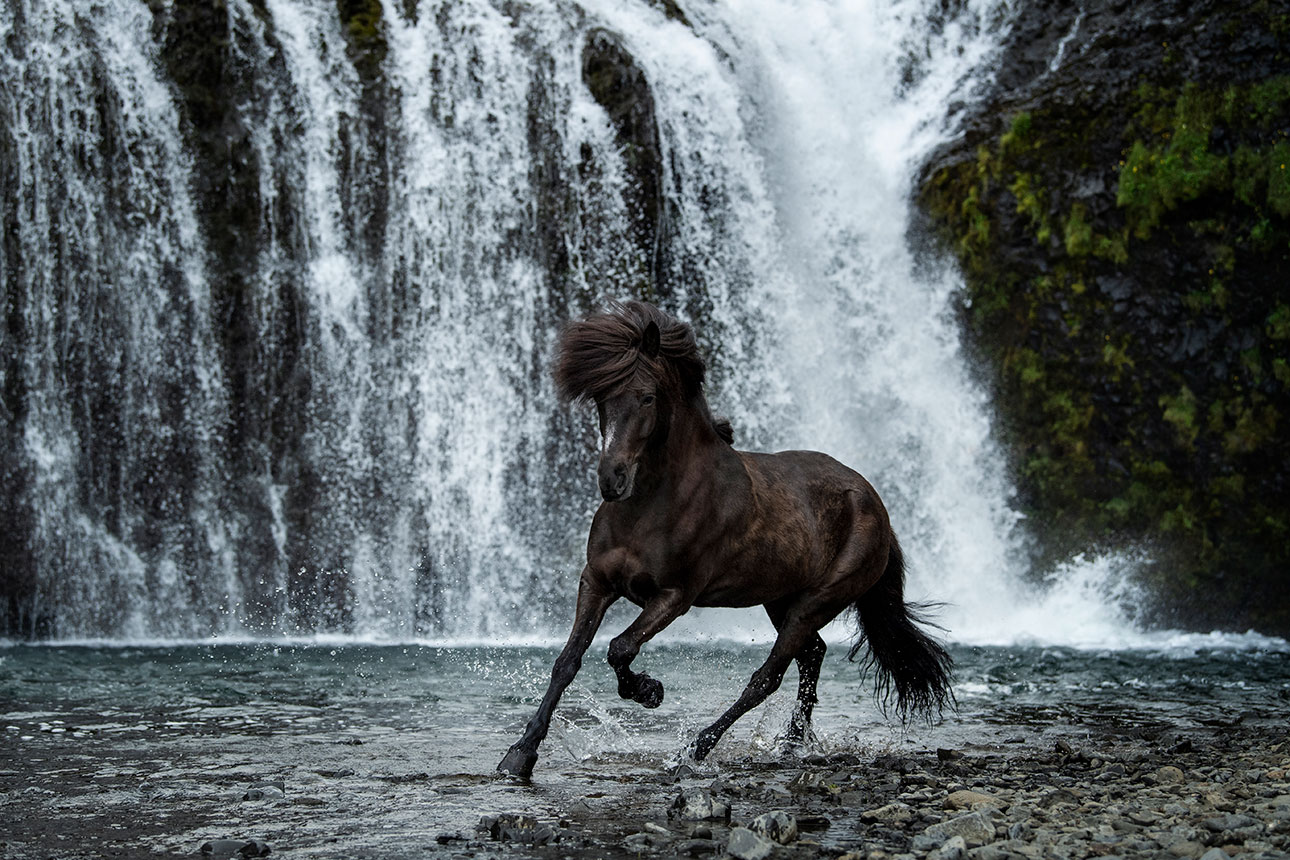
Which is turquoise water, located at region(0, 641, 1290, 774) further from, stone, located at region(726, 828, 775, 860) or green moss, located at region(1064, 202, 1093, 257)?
green moss, located at region(1064, 202, 1093, 257)

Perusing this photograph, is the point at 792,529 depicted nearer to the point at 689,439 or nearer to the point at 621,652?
the point at 689,439

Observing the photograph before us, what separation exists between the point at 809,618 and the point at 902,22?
16.0m

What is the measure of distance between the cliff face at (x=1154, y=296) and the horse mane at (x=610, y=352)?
12.0 meters

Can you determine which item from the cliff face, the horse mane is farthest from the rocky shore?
the cliff face

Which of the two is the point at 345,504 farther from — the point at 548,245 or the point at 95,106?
the point at 95,106

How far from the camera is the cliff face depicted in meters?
16.3

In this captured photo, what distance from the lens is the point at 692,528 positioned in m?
6.04

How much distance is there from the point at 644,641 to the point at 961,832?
1.86 meters

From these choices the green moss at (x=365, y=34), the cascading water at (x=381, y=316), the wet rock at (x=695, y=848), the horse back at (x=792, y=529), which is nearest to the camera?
the wet rock at (x=695, y=848)

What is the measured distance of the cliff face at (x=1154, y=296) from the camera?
16.3 meters

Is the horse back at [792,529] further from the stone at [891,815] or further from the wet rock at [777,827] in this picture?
the wet rock at [777,827]

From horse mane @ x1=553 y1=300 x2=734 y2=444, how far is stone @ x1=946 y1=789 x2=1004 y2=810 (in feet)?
7.11

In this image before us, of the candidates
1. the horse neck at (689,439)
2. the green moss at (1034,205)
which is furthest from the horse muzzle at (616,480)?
the green moss at (1034,205)

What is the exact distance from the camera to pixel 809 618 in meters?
6.77
